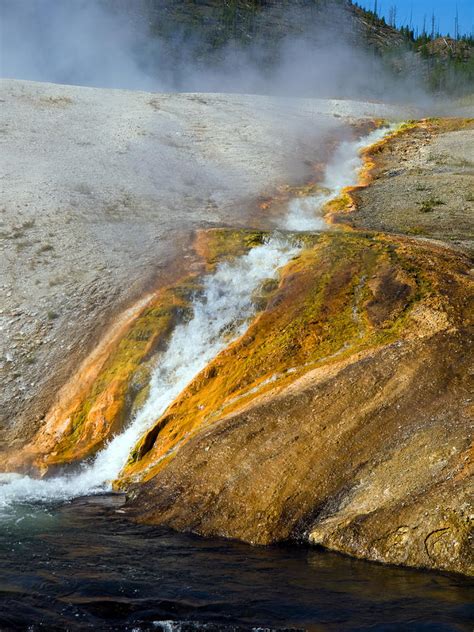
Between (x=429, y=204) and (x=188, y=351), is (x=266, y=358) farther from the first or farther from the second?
(x=429, y=204)

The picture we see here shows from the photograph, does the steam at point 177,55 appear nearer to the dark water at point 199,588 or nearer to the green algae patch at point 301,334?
the green algae patch at point 301,334

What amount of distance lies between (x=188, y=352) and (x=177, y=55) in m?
88.8

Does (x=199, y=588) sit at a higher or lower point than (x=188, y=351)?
lower

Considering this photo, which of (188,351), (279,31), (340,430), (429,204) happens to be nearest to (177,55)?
(279,31)

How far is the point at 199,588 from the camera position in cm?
774

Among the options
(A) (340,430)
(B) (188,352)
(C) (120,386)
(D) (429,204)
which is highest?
(D) (429,204)

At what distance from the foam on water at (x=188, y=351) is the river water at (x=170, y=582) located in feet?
1.57

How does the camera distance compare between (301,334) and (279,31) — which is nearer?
(301,334)

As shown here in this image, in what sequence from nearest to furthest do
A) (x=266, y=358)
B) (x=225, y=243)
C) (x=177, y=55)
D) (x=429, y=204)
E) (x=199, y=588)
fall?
1. (x=199, y=588)
2. (x=266, y=358)
3. (x=225, y=243)
4. (x=429, y=204)
5. (x=177, y=55)

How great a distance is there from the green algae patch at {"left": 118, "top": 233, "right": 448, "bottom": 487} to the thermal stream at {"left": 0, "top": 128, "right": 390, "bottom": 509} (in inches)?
22.7

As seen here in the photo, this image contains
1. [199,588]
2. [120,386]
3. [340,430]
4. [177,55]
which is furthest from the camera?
[177,55]

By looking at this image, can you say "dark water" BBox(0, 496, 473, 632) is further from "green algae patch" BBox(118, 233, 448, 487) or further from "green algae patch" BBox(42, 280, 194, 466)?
"green algae patch" BBox(42, 280, 194, 466)

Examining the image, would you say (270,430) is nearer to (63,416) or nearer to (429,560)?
(429,560)

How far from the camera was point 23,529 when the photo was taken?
32.3ft
